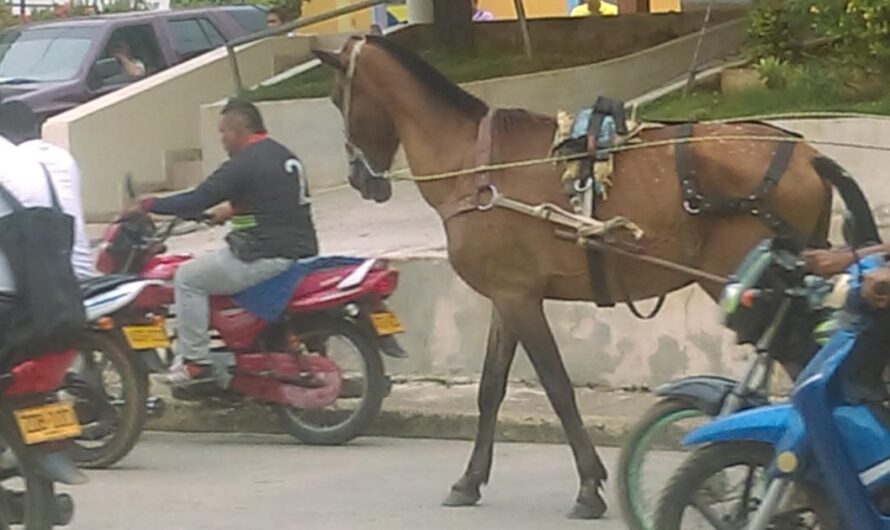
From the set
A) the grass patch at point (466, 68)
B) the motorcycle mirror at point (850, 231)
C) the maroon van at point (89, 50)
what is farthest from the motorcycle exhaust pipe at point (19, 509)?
the maroon van at point (89, 50)

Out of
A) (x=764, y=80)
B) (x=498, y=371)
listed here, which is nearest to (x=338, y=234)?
(x=764, y=80)

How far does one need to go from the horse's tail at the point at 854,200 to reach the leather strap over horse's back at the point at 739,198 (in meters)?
0.22

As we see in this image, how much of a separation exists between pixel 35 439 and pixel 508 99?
420 inches

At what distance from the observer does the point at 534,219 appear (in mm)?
8688

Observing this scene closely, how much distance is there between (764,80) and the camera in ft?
50.0

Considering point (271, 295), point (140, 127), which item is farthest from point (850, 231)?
point (140, 127)

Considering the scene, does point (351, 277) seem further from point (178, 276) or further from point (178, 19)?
point (178, 19)

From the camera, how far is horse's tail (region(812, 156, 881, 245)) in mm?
7516

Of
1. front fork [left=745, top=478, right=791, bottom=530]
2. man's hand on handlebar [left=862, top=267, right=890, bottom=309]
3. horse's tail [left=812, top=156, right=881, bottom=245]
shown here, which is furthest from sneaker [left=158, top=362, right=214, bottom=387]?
man's hand on handlebar [left=862, top=267, right=890, bottom=309]

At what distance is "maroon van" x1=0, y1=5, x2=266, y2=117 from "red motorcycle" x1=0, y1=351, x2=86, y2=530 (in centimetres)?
1185

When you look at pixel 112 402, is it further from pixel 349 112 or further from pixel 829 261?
pixel 829 261

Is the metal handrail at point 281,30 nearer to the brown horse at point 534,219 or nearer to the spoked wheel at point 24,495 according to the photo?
the brown horse at point 534,219

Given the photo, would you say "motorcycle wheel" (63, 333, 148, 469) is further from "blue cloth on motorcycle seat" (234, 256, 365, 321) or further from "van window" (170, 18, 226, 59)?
"van window" (170, 18, 226, 59)

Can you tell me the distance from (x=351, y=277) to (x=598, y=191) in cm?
216
